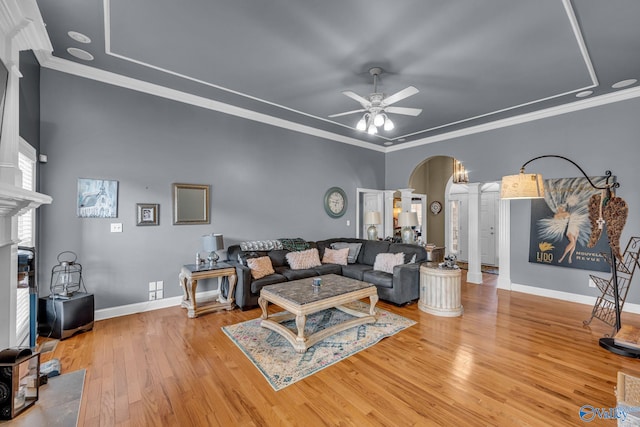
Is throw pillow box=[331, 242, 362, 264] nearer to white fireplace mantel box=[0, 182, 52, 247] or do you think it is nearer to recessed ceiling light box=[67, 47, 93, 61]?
white fireplace mantel box=[0, 182, 52, 247]

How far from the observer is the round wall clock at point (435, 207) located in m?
8.82

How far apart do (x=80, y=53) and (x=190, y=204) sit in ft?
7.13

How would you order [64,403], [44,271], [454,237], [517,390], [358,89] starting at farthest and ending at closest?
[454,237]
[358,89]
[44,271]
[517,390]
[64,403]

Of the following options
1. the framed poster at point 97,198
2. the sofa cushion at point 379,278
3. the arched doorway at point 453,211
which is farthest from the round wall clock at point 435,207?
the framed poster at point 97,198

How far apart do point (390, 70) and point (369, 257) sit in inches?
130

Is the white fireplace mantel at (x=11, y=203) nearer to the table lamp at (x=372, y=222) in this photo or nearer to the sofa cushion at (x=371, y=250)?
the sofa cushion at (x=371, y=250)

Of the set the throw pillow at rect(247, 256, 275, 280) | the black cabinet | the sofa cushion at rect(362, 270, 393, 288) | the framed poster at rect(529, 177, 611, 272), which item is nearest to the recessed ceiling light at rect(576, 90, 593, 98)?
the framed poster at rect(529, 177, 611, 272)

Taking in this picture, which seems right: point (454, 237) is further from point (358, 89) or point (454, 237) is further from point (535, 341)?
point (358, 89)

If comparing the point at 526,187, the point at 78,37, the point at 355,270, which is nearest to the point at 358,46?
the point at 526,187

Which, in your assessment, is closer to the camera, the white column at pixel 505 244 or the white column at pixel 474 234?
the white column at pixel 505 244

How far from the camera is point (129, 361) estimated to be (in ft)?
8.91

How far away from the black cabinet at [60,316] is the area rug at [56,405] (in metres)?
0.97

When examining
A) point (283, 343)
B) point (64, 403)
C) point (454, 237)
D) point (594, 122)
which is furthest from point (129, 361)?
point (454, 237)

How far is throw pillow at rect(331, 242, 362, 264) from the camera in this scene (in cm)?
557
